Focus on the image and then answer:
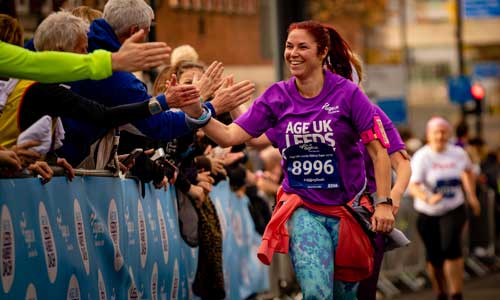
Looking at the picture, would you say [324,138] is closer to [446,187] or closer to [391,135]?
[391,135]

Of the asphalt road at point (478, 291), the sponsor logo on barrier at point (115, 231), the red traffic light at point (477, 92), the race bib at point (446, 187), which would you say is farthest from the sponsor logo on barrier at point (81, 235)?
the red traffic light at point (477, 92)

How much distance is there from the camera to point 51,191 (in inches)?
Result: 288

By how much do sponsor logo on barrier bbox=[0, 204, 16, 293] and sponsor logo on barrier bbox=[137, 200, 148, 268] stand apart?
8.75 feet

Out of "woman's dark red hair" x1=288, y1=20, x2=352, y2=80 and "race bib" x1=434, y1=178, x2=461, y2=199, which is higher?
"woman's dark red hair" x1=288, y1=20, x2=352, y2=80

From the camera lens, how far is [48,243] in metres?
7.18

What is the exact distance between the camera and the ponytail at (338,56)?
9.44 m

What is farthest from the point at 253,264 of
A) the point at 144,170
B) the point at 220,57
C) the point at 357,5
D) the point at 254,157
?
the point at 357,5

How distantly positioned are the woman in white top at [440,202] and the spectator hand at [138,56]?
376 inches

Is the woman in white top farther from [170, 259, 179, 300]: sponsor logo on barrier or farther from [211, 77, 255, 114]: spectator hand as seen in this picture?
[211, 77, 255, 114]: spectator hand

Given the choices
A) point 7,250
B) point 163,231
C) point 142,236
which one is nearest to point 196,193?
point 163,231

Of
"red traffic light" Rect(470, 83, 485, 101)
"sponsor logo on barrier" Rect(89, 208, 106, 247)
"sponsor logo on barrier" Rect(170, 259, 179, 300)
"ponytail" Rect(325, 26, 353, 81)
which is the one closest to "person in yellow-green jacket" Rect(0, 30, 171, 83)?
"sponsor logo on barrier" Rect(89, 208, 106, 247)

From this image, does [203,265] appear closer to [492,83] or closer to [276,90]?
[276,90]

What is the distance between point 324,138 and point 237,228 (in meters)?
4.87

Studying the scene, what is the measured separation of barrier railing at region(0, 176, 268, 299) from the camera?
6719 millimetres
